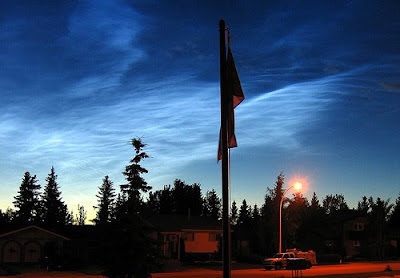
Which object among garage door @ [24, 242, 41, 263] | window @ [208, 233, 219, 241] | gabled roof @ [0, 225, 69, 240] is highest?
gabled roof @ [0, 225, 69, 240]

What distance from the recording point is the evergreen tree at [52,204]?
97.8 meters

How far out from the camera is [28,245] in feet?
164

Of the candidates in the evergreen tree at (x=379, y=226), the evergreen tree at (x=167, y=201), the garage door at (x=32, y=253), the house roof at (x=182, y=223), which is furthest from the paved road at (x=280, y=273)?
the evergreen tree at (x=167, y=201)

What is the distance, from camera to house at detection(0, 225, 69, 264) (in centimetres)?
4869

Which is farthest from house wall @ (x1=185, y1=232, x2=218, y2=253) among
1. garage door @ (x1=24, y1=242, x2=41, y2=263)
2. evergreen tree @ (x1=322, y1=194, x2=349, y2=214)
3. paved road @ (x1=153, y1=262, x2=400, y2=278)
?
evergreen tree @ (x1=322, y1=194, x2=349, y2=214)

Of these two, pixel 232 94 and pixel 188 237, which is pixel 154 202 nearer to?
pixel 188 237

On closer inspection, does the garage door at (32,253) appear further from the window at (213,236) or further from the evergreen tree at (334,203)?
the evergreen tree at (334,203)

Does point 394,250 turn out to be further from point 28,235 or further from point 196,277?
point 28,235

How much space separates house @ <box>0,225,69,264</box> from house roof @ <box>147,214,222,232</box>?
1178 cm

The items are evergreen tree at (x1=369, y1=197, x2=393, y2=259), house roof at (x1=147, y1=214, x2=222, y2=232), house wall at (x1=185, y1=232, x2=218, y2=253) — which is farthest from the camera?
evergreen tree at (x1=369, y1=197, x2=393, y2=259)

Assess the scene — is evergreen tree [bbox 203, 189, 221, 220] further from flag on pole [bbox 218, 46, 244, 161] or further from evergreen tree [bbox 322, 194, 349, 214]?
flag on pole [bbox 218, 46, 244, 161]

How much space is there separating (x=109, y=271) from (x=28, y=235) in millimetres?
38489

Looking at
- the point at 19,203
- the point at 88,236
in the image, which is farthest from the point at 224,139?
the point at 19,203

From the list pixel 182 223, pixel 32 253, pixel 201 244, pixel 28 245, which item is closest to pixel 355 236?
pixel 201 244
